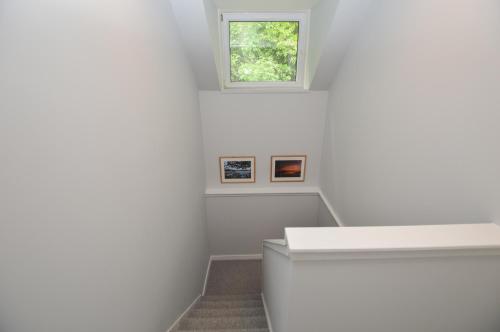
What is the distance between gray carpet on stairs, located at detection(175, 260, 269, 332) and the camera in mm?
2504

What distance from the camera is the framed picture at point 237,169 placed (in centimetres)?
405

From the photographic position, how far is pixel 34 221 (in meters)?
0.82

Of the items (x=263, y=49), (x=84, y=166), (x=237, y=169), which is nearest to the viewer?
(x=84, y=166)

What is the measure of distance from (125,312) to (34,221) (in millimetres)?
898

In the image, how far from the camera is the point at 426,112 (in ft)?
5.19

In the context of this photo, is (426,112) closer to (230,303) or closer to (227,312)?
(227,312)

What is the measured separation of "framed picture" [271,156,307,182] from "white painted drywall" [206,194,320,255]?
11.5 inches

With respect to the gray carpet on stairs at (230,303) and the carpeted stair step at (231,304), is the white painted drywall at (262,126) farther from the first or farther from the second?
the carpeted stair step at (231,304)

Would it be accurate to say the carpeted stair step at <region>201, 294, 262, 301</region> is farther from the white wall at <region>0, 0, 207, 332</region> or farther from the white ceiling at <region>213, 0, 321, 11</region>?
the white ceiling at <region>213, 0, 321, 11</region>

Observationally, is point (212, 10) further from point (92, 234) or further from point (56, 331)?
point (56, 331)

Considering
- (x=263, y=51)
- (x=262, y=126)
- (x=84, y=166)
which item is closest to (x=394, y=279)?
(x=84, y=166)

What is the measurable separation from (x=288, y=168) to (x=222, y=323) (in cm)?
241

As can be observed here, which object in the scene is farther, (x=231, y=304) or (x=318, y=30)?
(x=231, y=304)

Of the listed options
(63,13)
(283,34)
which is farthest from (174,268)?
(283,34)
